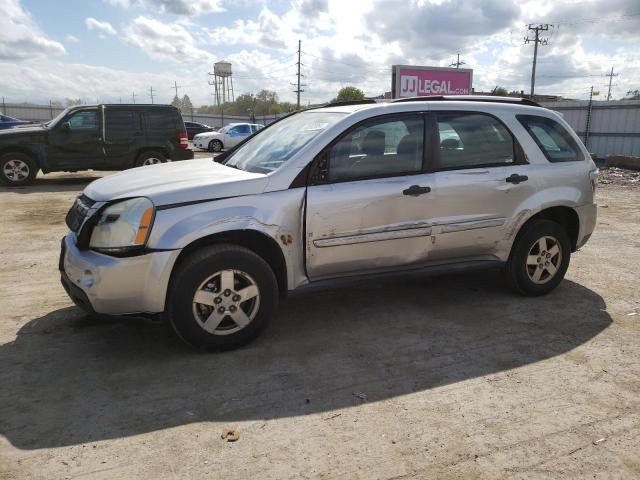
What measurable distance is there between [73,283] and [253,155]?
67.1 inches

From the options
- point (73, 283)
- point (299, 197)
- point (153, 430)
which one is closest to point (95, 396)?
point (153, 430)

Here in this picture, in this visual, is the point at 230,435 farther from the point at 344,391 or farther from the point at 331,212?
the point at 331,212

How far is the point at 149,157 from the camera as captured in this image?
39.6 ft

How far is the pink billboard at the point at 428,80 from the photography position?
15.2m

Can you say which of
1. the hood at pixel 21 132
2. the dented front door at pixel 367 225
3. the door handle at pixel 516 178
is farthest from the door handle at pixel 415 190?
the hood at pixel 21 132

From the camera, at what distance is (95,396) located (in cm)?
316

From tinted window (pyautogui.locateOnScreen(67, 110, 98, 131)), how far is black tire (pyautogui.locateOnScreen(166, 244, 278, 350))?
9374mm

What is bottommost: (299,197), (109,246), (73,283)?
(73,283)

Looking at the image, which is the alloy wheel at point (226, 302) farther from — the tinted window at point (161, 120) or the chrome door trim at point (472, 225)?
the tinted window at point (161, 120)

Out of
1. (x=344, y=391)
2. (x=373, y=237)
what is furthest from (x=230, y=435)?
(x=373, y=237)

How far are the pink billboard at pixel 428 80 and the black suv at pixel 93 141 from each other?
6.58 m

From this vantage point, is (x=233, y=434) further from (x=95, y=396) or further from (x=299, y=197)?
(x=299, y=197)

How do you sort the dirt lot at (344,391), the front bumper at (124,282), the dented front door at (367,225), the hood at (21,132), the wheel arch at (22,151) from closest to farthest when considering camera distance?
the dirt lot at (344,391) < the front bumper at (124,282) < the dented front door at (367,225) < the hood at (21,132) < the wheel arch at (22,151)

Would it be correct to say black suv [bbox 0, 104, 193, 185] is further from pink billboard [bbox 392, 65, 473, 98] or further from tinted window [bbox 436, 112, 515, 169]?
tinted window [bbox 436, 112, 515, 169]
